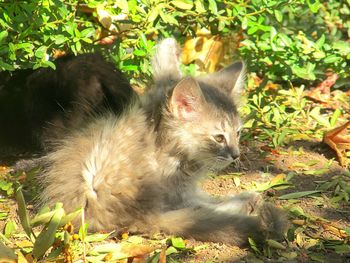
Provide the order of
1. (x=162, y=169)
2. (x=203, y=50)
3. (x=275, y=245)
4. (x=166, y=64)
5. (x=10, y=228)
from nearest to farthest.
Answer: (x=275, y=245) → (x=10, y=228) → (x=162, y=169) → (x=166, y=64) → (x=203, y=50)

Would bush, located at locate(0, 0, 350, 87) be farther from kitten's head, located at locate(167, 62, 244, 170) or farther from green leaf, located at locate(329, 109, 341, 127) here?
kitten's head, located at locate(167, 62, 244, 170)

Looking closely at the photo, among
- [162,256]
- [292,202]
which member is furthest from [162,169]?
[292,202]

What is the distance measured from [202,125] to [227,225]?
0.73 metres

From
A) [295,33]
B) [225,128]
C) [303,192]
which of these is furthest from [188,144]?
[295,33]

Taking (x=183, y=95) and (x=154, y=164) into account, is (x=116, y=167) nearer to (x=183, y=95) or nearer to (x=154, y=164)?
(x=154, y=164)

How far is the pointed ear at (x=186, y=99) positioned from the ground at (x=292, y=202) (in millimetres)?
699

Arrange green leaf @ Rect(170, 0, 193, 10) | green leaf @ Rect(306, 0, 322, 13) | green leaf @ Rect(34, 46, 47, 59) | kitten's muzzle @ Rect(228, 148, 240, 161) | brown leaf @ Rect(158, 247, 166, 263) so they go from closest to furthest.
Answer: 1. brown leaf @ Rect(158, 247, 166, 263)
2. kitten's muzzle @ Rect(228, 148, 240, 161)
3. green leaf @ Rect(34, 46, 47, 59)
4. green leaf @ Rect(170, 0, 193, 10)
5. green leaf @ Rect(306, 0, 322, 13)

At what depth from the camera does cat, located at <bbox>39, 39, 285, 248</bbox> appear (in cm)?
378

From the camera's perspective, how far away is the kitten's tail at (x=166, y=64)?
4.46 meters

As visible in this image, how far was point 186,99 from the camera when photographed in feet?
13.4

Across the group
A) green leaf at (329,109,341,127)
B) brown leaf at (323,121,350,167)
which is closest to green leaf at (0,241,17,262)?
brown leaf at (323,121,350,167)

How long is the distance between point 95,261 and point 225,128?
1.26 m

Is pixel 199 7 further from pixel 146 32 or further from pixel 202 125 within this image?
pixel 202 125

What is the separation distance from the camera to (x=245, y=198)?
4195 mm
